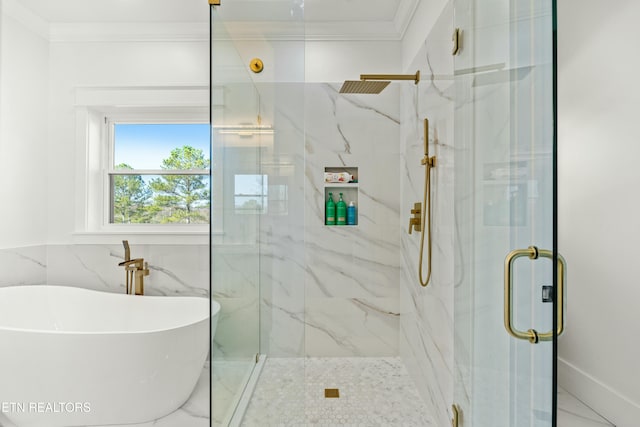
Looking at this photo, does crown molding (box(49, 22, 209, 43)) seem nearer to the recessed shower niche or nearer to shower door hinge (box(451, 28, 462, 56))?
the recessed shower niche

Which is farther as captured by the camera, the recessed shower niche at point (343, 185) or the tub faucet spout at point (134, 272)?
the recessed shower niche at point (343, 185)

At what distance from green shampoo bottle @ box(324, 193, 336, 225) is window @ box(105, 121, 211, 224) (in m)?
1.01

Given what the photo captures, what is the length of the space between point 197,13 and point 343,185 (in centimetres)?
170

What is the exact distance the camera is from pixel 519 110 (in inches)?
36.3

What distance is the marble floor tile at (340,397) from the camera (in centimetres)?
166

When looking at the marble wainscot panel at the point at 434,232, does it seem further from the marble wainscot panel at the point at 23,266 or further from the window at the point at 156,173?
the marble wainscot panel at the point at 23,266

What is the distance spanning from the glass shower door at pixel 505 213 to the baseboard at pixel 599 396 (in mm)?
347

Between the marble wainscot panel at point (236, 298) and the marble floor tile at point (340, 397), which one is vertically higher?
the marble wainscot panel at point (236, 298)

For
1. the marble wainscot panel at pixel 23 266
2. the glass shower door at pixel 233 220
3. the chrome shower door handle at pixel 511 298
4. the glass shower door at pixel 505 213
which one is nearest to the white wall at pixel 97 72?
the marble wainscot panel at pixel 23 266

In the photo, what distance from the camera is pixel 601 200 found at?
1.28 metres

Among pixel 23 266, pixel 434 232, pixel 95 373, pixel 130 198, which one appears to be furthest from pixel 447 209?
pixel 23 266

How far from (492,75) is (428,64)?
1.33m

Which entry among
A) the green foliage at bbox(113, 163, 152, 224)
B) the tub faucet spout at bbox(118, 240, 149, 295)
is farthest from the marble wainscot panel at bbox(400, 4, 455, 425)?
the green foliage at bbox(113, 163, 152, 224)

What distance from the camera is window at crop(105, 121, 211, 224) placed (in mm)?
3281
